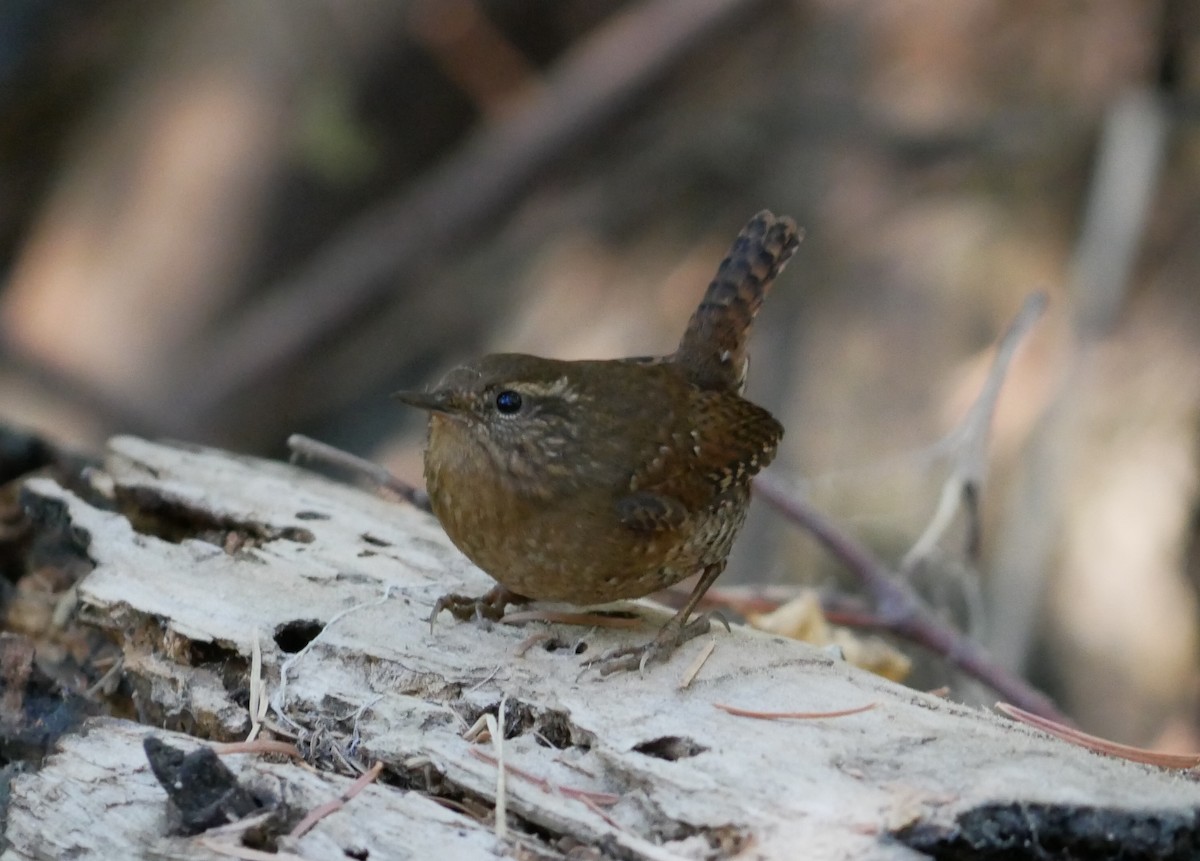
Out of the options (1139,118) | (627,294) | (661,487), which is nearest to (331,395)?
(627,294)

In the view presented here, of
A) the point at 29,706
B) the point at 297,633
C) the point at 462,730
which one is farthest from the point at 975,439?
the point at 29,706

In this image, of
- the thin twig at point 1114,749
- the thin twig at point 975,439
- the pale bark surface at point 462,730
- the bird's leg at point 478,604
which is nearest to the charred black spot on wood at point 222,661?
the pale bark surface at point 462,730

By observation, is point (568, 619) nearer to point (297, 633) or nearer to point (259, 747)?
point (297, 633)

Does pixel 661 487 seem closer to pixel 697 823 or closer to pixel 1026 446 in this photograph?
pixel 697 823

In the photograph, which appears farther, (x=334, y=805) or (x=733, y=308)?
(x=733, y=308)

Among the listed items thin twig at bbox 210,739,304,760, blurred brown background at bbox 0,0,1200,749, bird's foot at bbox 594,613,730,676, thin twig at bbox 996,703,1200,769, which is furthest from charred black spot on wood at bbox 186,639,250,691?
blurred brown background at bbox 0,0,1200,749

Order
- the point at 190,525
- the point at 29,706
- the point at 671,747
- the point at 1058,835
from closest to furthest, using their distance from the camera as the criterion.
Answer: the point at 1058,835, the point at 671,747, the point at 29,706, the point at 190,525
